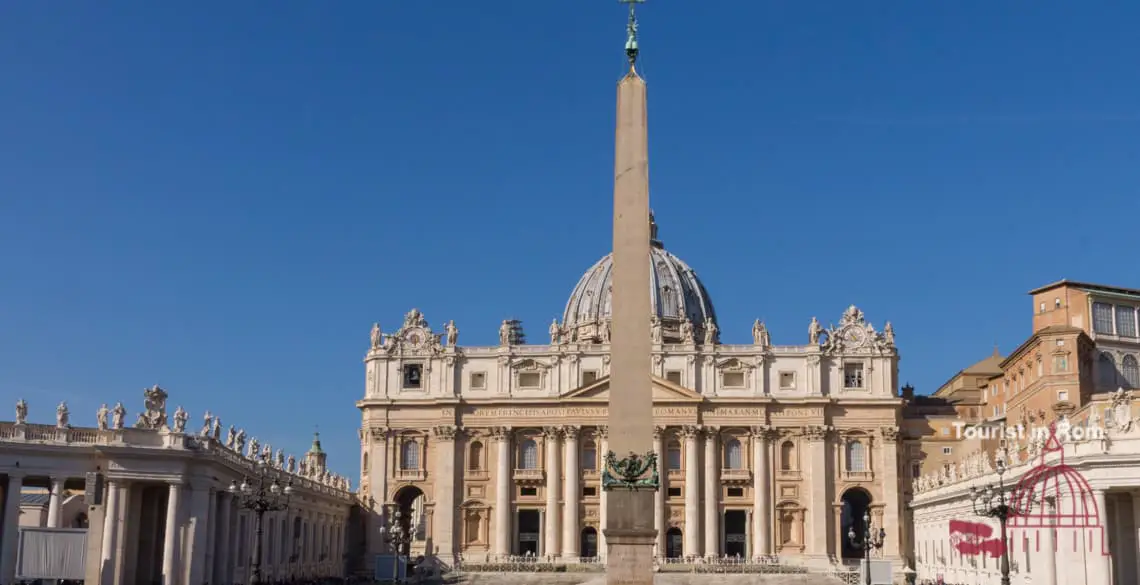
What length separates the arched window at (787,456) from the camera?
94125 mm

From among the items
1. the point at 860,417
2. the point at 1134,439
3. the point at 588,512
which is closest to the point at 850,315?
Result: the point at 860,417

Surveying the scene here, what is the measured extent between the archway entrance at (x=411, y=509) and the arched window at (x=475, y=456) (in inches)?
163

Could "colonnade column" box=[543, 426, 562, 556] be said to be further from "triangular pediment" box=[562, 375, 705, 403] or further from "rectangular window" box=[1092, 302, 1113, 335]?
"rectangular window" box=[1092, 302, 1113, 335]

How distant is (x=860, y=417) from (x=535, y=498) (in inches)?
920

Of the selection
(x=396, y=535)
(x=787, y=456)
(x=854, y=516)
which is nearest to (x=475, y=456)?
(x=396, y=535)

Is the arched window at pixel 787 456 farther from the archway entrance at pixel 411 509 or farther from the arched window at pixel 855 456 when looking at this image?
the archway entrance at pixel 411 509

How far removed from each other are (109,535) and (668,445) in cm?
4776

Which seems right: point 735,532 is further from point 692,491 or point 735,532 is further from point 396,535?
point 396,535

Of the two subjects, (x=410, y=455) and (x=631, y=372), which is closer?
(x=631, y=372)

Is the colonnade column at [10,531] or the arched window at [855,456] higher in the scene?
the arched window at [855,456]

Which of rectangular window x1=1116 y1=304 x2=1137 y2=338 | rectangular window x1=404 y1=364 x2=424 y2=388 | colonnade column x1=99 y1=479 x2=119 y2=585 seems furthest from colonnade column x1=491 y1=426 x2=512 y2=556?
colonnade column x1=99 y1=479 x2=119 y2=585

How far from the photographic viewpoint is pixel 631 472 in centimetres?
3036

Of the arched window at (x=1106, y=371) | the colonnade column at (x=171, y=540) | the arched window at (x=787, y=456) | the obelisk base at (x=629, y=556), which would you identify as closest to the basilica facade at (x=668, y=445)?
the arched window at (x=787, y=456)

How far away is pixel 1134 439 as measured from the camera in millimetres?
46969
